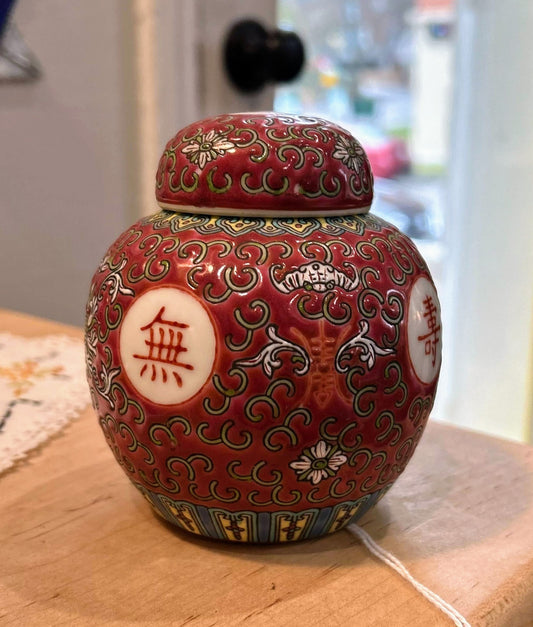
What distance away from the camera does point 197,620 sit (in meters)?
0.43

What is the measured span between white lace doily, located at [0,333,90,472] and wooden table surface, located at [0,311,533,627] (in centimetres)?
5

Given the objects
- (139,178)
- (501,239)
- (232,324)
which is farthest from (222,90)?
(232,324)

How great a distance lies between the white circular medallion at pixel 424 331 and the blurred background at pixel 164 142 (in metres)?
0.95

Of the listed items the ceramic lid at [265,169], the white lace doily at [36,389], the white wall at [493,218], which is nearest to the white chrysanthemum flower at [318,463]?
the ceramic lid at [265,169]

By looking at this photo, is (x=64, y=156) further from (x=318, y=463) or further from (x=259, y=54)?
(x=318, y=463)

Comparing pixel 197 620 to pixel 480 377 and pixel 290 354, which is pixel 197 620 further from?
pixel 480 377

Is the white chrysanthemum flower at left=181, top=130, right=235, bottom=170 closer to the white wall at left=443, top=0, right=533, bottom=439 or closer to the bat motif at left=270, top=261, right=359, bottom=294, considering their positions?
the bat motif at left=270, top=261, right=359, bottom=294

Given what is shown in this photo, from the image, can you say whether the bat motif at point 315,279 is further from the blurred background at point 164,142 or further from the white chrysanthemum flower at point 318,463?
the blurred background at point 164,142

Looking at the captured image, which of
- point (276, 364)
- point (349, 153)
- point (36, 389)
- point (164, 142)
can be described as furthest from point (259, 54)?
point (276, 364)

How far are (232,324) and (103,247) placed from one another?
3.42 feet

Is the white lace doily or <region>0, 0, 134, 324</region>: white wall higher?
<region>0, 0, 134, 324</region>: white wall

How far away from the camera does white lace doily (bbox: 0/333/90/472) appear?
2.23 feet

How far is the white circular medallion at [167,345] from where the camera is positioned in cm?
44

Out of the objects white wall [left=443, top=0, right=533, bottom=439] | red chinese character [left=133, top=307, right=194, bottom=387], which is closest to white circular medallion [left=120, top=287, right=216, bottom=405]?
red chinese character [left=133, top=307, right=194, bottom=387]
